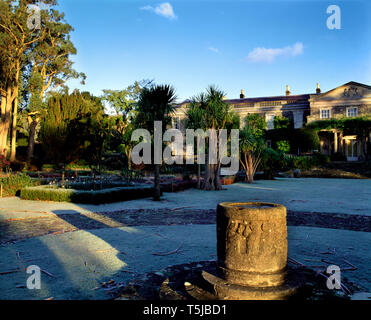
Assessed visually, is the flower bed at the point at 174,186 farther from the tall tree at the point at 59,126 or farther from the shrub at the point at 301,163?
the shrub at the point at 301,163

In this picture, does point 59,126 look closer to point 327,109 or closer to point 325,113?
point 325,113

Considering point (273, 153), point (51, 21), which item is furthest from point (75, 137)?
point (273, 153)

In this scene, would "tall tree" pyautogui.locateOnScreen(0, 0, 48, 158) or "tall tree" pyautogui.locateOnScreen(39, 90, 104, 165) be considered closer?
"tall tree" pyautogui.locateOnScreen(39, 90, 104, 165)

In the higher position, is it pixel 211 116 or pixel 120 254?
pixel 211 116

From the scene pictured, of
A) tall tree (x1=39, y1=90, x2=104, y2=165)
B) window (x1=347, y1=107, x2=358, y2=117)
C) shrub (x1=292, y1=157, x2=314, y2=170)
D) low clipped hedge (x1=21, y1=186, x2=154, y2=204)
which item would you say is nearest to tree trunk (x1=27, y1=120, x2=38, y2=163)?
tall tree (x1=39, y1=90, x2=104, y2=165)

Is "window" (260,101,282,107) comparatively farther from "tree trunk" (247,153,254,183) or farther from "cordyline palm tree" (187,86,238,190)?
→ "cordyline palm tree" (187,86,238,190)

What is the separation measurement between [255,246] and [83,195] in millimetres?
9378

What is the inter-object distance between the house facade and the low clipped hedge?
2117 cm

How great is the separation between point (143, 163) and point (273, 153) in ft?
39.6

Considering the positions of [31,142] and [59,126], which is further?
[31,142]

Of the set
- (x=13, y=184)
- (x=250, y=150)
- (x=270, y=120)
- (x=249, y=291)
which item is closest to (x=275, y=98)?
(x=270, y=120)

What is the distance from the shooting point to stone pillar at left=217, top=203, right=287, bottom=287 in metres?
3.26

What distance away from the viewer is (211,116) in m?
16.6

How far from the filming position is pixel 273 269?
3.32m
